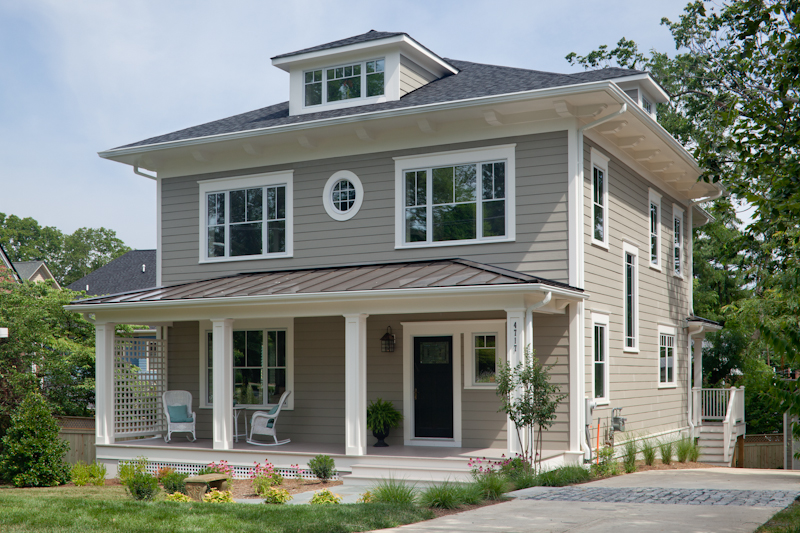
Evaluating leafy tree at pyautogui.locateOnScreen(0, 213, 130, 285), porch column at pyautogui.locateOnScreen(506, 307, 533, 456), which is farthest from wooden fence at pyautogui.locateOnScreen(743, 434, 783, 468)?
leafy tree at pyautogui.locateOnScreen(0, 213, 130, 285)

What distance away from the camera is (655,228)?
1709 centimetres

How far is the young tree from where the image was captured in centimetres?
1070

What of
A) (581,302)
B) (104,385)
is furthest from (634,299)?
(104,385)

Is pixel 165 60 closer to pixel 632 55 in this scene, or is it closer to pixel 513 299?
pixel 513 299

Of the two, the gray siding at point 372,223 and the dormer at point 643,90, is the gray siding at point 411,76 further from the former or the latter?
the dormer at point 643,90

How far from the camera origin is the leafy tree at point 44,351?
607 inches

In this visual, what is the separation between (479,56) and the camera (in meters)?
29.1

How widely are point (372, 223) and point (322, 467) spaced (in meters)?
4.67

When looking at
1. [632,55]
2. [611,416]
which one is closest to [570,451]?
[611,416]

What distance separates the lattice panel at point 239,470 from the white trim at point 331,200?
15.7 feet

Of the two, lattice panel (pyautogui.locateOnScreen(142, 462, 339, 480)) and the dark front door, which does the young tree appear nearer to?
the dark front door

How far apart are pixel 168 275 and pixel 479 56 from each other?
17.3 m

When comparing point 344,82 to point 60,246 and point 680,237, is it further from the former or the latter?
point 60,246

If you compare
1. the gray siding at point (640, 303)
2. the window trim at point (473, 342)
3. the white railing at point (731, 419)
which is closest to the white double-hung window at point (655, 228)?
the gray siding at point (640, 303)
